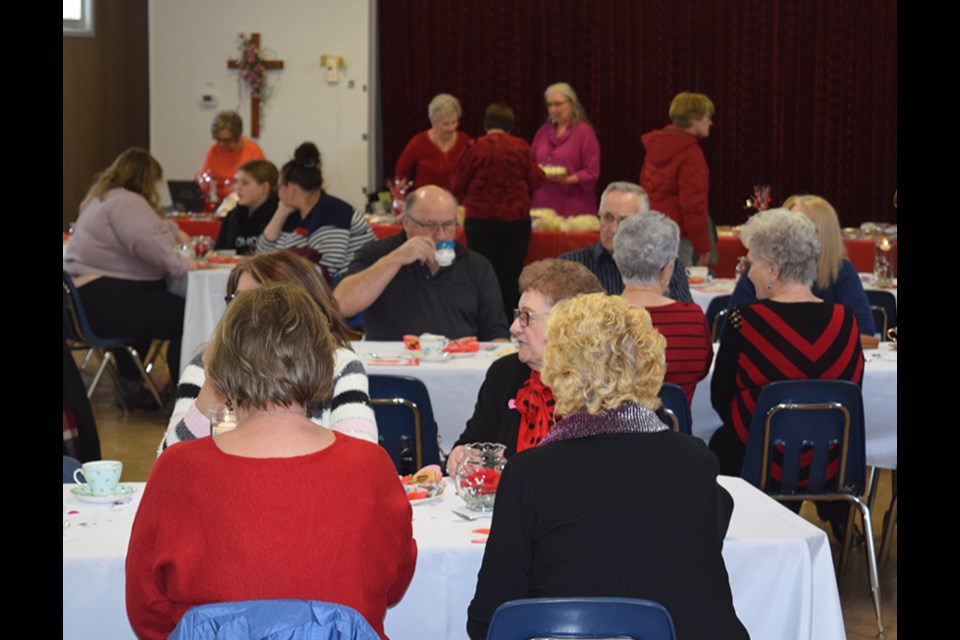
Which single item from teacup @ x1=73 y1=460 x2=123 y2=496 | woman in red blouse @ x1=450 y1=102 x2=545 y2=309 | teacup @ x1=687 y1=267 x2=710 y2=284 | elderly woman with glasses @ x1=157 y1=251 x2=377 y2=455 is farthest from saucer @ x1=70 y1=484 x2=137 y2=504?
woman in red blouse @ x1=450 y1=102 x2=545 y2=309

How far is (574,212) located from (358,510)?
7.44 metres

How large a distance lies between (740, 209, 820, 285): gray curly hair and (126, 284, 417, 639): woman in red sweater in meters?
2.19

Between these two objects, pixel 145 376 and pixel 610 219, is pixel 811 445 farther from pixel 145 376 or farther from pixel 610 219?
pixel 145 376

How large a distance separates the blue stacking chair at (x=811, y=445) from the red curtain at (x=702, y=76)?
28.6 ft

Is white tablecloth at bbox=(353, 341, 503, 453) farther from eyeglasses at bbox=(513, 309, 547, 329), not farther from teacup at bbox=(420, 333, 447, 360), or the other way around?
eyeglasses at bbox=(513, 309, 547, 329)

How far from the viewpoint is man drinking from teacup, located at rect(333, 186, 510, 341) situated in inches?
194

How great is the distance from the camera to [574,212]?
373 inches

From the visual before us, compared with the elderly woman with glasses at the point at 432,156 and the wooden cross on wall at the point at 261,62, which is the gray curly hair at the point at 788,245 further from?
the wooden cross on wall at the point at 261,62

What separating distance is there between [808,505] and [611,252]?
4.17 feet

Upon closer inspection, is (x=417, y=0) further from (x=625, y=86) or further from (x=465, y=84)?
(x=625, y=86)

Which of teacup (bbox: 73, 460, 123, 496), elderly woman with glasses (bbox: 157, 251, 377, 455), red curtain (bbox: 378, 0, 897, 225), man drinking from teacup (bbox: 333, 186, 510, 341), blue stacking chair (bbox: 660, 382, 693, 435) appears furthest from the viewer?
red curtain (bbox: 378, 0, 897, 225)

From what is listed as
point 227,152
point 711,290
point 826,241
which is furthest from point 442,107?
point 826,241
